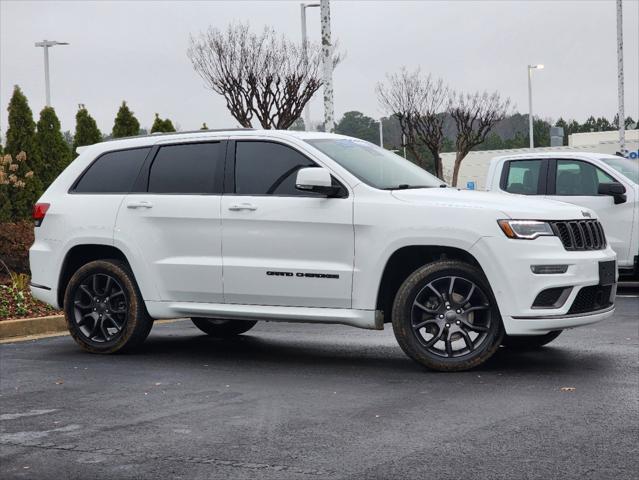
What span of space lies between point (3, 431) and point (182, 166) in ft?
12.3

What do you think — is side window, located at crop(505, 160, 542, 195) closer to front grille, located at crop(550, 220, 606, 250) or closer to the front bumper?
front grille, located at crop(550, 220, 606, 250)

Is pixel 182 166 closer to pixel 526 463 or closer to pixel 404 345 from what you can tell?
pixel 404 345

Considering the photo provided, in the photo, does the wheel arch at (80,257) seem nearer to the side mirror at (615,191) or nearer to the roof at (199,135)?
the roof at (199,135)

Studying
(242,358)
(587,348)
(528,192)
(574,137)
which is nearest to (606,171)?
(528,192)

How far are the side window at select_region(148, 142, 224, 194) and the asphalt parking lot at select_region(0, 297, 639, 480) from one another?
1513mm

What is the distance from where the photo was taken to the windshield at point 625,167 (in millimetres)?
15195

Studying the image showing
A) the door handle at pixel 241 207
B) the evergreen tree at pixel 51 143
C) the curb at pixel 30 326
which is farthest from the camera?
the evergreen tree at pixel 51 143

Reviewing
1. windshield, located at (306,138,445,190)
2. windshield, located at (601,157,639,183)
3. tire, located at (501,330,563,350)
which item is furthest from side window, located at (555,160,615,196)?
windshield, located at (306,138,445,190)

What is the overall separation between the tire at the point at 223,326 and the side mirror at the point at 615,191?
18.4 ft

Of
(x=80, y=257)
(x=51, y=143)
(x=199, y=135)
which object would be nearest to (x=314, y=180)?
(x=199, y=135)

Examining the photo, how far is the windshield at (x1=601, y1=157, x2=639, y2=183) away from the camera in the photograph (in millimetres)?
15195

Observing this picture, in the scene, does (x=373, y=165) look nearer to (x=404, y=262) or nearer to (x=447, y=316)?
(x=404, y=262)

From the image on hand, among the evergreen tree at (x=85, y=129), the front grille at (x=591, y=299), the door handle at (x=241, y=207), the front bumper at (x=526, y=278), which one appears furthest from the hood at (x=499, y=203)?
the evergreen tree at (x=85, y=129)

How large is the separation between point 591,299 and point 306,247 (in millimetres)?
2269
